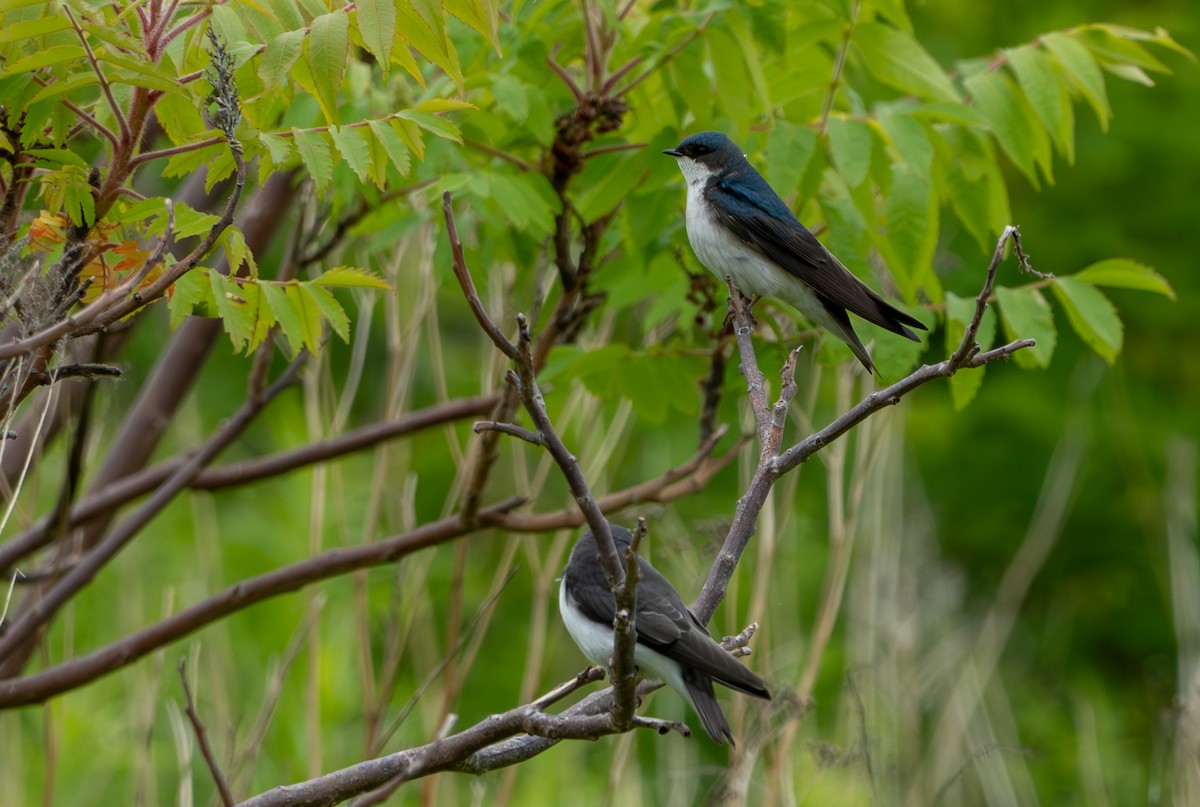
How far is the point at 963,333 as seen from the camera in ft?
12.8

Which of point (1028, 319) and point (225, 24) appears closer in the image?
point (225, 24)

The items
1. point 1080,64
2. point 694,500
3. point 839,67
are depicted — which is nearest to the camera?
point 839,67

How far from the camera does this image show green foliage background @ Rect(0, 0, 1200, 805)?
4324 millimetres

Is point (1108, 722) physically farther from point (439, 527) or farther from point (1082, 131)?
point (439, 527)

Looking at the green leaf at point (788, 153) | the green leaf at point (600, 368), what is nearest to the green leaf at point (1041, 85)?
the green leaf at point (788, 153)

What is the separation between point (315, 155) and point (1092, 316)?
260 centimetres

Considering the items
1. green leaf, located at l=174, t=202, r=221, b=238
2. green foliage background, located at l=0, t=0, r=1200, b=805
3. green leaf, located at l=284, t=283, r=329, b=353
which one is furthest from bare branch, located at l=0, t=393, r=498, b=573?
green leaf, located at l=174, t=202, r=221, b=238

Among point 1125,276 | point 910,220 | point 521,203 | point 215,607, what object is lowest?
point 215,607

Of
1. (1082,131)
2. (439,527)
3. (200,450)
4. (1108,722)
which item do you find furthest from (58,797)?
(1082,131)

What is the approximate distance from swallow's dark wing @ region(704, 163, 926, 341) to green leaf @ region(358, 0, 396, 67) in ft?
6.62

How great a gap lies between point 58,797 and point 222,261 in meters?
4.19

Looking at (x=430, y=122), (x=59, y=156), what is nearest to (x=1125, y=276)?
(x=430, y=122)

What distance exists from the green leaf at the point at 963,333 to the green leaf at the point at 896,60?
66 cm

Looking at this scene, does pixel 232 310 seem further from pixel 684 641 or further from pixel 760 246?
pixel 760 246
